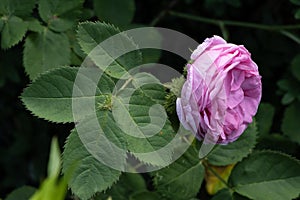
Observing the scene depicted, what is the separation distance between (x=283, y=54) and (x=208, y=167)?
700mm

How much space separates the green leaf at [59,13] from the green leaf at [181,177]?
0.42m

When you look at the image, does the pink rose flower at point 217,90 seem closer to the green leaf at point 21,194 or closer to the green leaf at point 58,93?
the green leaf at point 58,93

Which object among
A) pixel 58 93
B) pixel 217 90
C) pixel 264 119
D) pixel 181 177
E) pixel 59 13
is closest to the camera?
pixel 217 90

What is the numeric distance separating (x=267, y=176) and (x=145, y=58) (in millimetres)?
524

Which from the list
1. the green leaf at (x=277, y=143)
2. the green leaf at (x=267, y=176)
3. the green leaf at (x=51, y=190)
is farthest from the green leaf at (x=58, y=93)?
the green leaf at (x=277, y=143)

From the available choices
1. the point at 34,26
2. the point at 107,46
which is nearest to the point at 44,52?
the point at 34,26

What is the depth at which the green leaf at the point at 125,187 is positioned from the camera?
152cm

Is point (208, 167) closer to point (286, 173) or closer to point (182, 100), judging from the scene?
point (286, 173)

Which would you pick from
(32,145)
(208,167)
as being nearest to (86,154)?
(208,167)

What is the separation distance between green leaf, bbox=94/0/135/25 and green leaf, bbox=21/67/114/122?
60 centimetres

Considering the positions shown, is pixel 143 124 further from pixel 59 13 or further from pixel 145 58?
pixel 145 58

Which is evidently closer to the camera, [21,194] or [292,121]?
[21,194]

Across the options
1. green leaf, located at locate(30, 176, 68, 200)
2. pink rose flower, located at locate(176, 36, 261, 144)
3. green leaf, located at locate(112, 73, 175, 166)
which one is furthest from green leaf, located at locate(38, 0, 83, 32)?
green leaf, located at locate(30, 176, 68, 200)

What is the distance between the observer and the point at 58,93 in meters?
1.23
